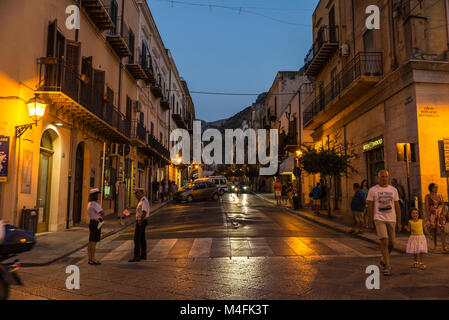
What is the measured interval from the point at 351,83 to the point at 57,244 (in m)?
13.4

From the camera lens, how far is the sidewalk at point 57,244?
25.6 ft

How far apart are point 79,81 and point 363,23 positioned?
43.1 feet

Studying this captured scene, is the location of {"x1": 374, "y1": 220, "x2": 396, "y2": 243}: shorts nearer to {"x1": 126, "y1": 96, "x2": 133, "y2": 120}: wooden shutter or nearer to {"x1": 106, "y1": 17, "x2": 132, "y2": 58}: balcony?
{"x1": 106, "y1": 17, "x2": 132, "y2": 58}: balcony

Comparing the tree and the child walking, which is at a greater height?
the tree

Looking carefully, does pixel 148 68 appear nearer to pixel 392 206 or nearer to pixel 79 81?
pixel 79 81

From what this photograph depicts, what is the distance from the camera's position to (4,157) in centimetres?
950

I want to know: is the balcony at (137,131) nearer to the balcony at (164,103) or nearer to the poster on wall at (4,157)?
the balcony at (164,103)

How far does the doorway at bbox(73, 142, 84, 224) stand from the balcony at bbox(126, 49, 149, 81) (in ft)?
26.7

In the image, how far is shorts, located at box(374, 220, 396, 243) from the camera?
6293 mm

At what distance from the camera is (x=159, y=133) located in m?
33.9

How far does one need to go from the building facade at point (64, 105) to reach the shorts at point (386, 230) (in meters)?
9.38

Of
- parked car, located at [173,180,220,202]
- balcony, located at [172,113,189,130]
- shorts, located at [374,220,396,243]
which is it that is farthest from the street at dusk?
balcony, located at [172,113,189,130]

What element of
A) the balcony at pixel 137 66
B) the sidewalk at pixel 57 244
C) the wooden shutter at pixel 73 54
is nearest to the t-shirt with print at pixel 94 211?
the sidewalk at pixel 57 244
